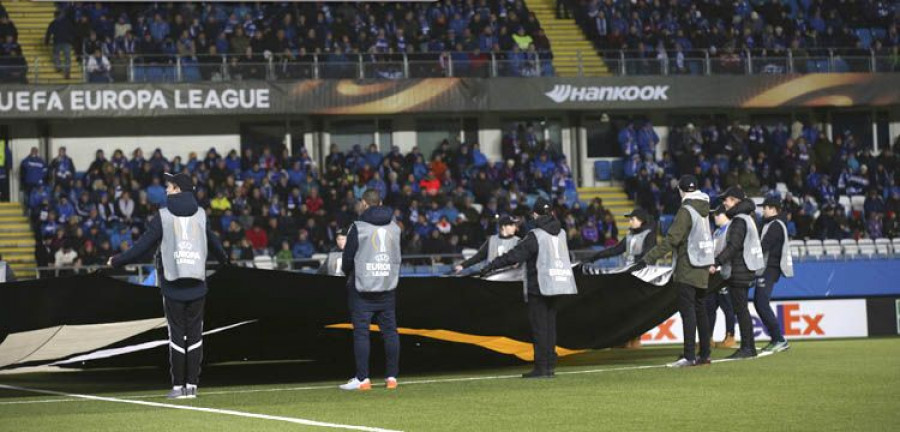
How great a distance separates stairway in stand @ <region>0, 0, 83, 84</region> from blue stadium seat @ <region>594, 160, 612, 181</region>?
40.8 feet

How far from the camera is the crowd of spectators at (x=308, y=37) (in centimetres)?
3222

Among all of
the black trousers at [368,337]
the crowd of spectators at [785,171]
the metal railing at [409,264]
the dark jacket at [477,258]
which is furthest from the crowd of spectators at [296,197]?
the black trousers at [368,337]

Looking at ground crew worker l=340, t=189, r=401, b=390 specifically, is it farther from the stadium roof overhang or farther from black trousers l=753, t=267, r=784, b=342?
the stadium roof overhang

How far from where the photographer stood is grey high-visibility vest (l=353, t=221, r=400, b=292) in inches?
544

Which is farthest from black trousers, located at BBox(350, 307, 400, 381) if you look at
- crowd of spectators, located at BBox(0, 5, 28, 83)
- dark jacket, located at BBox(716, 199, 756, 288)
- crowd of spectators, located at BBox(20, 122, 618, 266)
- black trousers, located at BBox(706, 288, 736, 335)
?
crowd of spectators, located at BBox(0, 5, 28, 83)

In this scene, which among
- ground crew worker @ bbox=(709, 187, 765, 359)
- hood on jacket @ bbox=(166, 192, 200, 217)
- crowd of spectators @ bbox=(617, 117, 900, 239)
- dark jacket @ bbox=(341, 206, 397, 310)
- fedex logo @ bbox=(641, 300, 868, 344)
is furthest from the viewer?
crowd of spectators @ bbox=(617, 117, 900, 239)

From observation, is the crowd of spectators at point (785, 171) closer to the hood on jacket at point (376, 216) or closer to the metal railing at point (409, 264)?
the metal railing at point (409, 264)

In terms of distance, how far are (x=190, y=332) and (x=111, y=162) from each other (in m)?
18.0

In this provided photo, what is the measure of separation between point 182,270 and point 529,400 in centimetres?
319

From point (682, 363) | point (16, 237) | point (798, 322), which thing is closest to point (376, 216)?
point (682, 363)

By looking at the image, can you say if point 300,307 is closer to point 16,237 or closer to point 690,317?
point 690,317

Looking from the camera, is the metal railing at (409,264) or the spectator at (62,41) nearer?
the metal railing at (409,264)

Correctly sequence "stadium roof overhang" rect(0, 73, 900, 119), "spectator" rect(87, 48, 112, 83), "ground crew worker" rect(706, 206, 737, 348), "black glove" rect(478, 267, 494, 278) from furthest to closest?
"stadium roof overhang" rect(0, 73, 900, 119) < "spectator" rect(87, 48, 112, 83) < "ground crew worker" rect(706, 206, 737, 348) < "black glove" rect(478, 267, 494, 278)

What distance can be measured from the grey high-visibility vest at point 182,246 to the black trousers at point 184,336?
0.87ft
